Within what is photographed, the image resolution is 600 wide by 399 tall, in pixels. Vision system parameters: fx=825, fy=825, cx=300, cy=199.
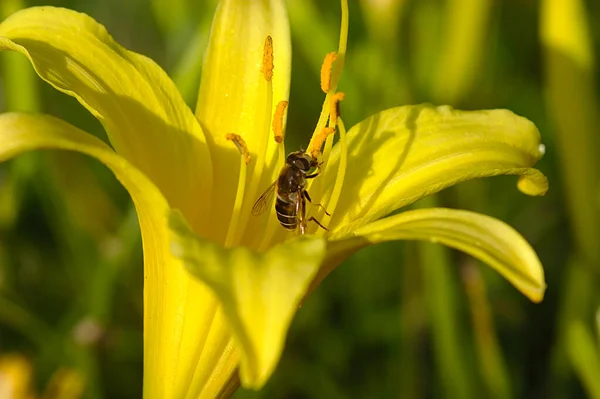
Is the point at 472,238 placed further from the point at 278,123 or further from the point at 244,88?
the point at 244,88

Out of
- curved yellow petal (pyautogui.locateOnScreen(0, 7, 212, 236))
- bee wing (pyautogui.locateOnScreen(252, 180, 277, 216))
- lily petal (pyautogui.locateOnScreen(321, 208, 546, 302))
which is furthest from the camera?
bee wing (pyautogui.locateOnScreen(252, 180, 277, 216))

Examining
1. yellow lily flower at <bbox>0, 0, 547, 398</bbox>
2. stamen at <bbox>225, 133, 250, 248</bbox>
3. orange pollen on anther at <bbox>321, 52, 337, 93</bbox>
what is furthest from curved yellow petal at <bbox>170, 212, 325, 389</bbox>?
orange pollen on anther at <bbox>321, 52, 337, 93</bbox>

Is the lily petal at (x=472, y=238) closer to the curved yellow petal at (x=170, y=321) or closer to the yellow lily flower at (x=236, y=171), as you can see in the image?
the yellow lily flower at (x=236, y=171)

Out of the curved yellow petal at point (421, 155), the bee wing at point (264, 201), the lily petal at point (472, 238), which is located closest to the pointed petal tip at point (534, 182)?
the curved yellow petal at point (421, 155)

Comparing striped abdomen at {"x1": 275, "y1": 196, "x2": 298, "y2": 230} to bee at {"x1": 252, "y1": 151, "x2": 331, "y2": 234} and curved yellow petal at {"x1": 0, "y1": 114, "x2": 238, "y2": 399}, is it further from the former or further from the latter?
curved yellow petal at {"x1": 0, "y1": 114, "x2": 238, "y2": 399}

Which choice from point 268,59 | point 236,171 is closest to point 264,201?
point 236,171

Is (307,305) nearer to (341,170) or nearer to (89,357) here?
(89,357)
